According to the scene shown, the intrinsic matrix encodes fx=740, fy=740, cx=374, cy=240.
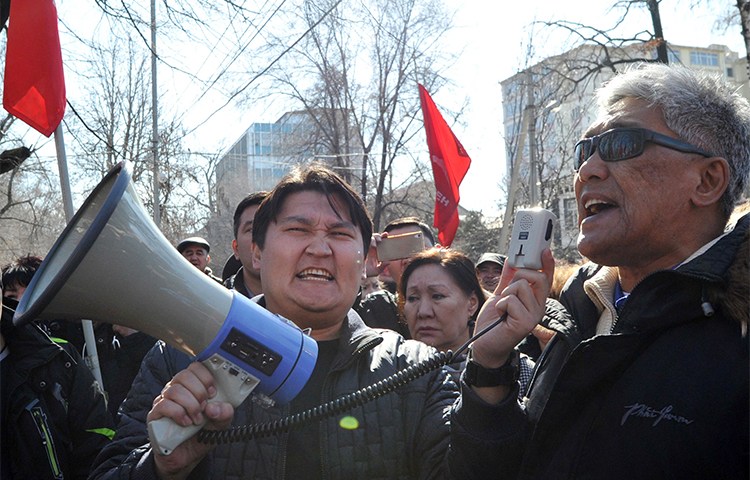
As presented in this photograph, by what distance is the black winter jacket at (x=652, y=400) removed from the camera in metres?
1.60

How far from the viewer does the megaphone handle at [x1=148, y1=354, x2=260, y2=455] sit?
186cm

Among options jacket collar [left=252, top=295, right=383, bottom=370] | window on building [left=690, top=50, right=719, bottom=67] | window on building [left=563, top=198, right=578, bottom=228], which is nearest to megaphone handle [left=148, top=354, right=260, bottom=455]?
jacket collar [left=252, top=295, right=383, bottom=370]

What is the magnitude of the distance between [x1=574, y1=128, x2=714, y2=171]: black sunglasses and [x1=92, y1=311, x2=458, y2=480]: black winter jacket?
82cm

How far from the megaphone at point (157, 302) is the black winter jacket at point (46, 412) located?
134 centimetres

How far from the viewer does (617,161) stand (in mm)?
2076

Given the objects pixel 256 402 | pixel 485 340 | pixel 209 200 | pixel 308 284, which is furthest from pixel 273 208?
pixel 209 200

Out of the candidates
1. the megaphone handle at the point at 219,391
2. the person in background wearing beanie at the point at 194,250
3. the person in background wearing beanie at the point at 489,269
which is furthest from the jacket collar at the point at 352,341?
the person in background wearing beanie at the point at 194,250

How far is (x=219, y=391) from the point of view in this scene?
1.93m

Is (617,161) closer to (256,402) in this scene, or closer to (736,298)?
(736,298)

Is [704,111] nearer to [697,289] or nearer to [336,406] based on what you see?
[697,289]

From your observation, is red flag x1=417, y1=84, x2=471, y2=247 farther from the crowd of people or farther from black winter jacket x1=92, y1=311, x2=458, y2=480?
black winter jacket x1=92, y1=311, x2=458, y2=480

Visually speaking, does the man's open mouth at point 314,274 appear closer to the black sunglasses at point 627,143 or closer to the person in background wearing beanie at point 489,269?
the black sunglasses at point 627,143

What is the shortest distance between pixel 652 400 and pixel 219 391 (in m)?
1.07

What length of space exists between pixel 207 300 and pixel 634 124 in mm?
1264
